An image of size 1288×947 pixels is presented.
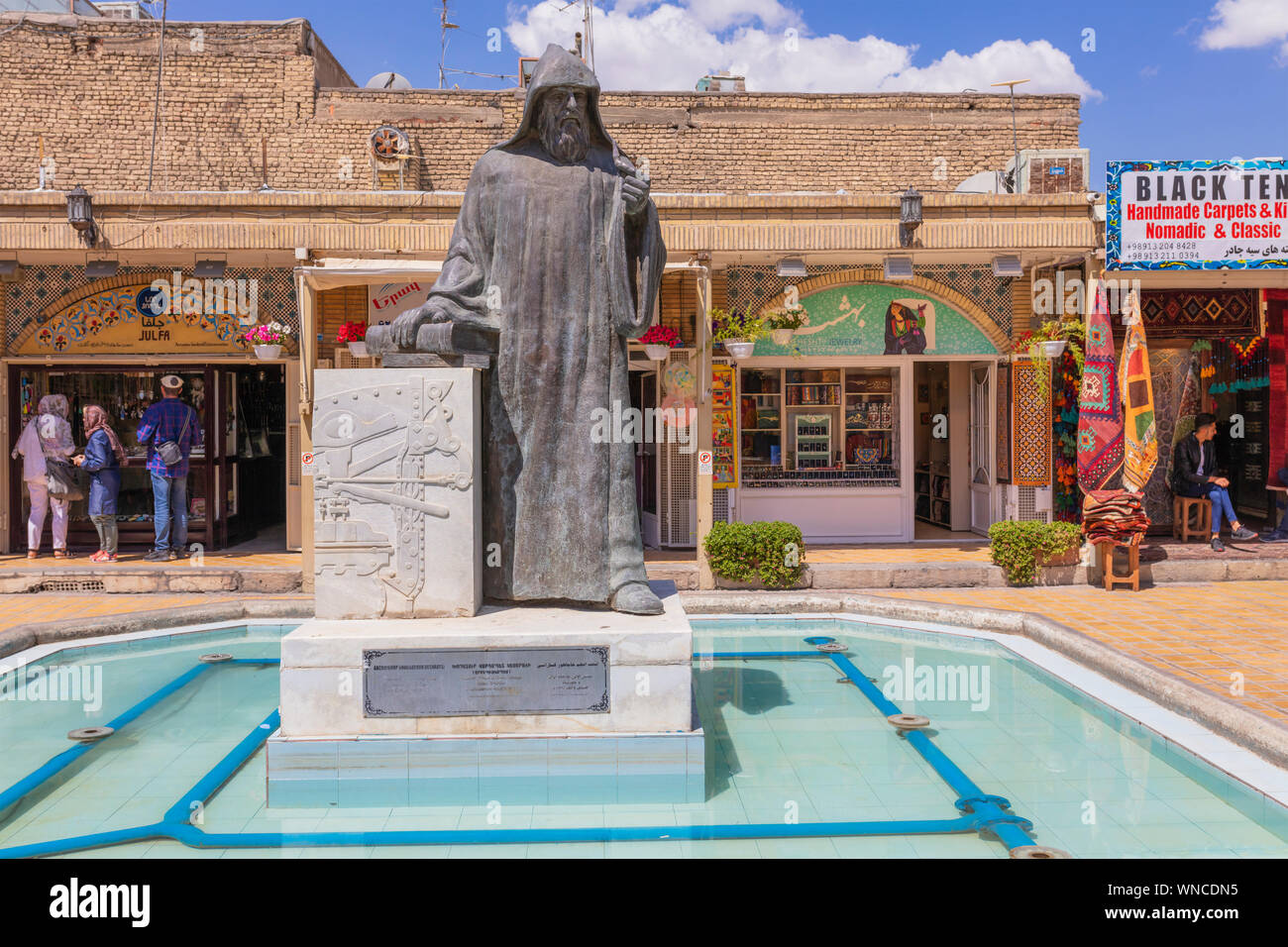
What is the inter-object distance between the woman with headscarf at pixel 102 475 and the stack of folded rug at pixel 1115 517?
9360 mm

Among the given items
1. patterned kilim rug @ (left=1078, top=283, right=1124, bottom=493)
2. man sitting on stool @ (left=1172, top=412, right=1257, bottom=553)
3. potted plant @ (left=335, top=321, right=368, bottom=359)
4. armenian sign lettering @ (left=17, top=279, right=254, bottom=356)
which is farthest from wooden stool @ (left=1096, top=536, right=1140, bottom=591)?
armenian sign lettering @ (left=17, top=279, right=254, bottom=356)

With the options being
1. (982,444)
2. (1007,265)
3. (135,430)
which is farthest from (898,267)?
(135,430)

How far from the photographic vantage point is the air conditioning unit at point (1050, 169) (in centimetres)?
1399

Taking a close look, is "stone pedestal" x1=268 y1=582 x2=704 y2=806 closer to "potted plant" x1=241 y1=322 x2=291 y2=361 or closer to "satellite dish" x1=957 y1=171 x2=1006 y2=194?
"potted plant" x1=241 y1=322 x2=291 y2=361

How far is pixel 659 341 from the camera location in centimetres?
1080

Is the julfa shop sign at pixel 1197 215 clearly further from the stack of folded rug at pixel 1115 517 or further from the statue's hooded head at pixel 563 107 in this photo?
the statue's hooded head at pixel 563 107

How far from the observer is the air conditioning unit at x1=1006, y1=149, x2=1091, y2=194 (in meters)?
14.0

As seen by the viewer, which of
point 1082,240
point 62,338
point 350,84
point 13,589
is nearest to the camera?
point 13,589

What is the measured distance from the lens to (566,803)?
4172mm

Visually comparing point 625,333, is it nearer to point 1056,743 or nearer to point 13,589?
point 1056,743

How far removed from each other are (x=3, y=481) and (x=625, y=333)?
9591 mm

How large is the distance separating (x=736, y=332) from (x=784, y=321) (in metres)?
0.60

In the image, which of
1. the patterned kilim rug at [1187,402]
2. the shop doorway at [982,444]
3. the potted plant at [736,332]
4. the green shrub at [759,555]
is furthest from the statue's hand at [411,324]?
the patterned kilim rug at [1187,402]

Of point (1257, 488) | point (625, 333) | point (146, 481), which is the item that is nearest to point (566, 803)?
point (625, 333)
